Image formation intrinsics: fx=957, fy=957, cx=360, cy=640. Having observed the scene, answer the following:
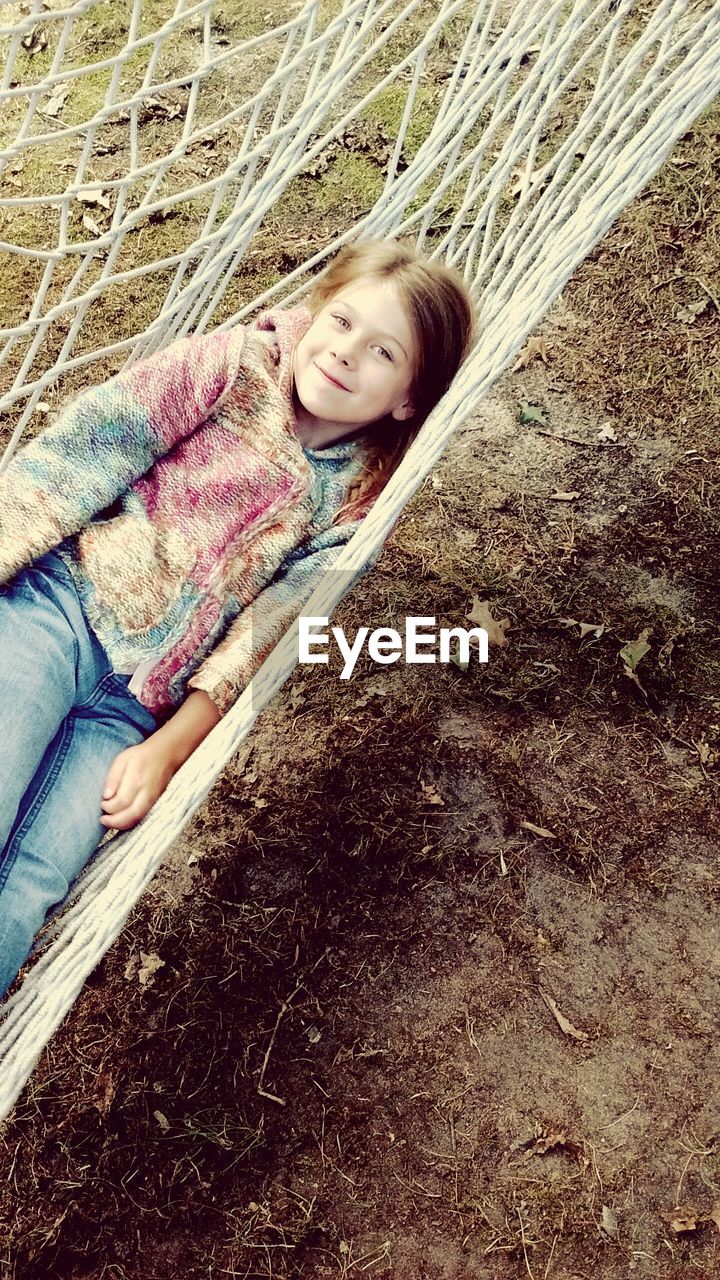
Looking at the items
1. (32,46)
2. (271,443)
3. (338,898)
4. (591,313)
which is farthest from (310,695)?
(32,46)

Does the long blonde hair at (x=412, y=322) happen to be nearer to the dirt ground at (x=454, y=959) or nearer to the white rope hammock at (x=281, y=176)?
the white rope hammock at (x=281, y=176)

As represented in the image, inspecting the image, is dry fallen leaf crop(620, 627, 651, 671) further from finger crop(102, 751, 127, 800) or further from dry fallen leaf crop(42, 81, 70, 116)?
dry fallen leaf crop(42, 81, 70, 116)

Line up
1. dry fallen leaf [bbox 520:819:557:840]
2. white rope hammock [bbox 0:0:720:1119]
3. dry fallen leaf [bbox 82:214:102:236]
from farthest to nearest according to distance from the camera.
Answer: dry fallen leaf [bbox 82:214:102:236]
dry fallen leaf [bbox 520:819:557:840]
white rope hammock [bbox 0:0:720:1119]

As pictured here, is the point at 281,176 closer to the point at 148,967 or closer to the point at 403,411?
the point at 403,411

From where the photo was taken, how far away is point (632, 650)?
221 centimetres

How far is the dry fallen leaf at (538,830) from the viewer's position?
2.02 metres

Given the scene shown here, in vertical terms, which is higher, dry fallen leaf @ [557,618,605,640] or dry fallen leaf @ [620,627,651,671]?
dry fallen leaf @ [557,618,605,640]

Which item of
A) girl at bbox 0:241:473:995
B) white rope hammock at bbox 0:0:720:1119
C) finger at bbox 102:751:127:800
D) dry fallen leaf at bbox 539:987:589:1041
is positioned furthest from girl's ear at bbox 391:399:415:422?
dry fallen leaf at bbox 539:987:589:1041

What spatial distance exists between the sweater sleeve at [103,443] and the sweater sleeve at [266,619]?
33cm

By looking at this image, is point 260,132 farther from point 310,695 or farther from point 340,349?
point 310,695

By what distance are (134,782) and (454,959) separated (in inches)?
29.6

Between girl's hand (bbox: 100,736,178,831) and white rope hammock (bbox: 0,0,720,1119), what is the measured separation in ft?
0.25

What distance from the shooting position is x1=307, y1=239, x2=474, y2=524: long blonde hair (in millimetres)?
1842

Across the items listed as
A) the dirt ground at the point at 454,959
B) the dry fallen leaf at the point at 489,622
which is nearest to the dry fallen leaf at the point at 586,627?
the dirt ground at the point at 454,959
